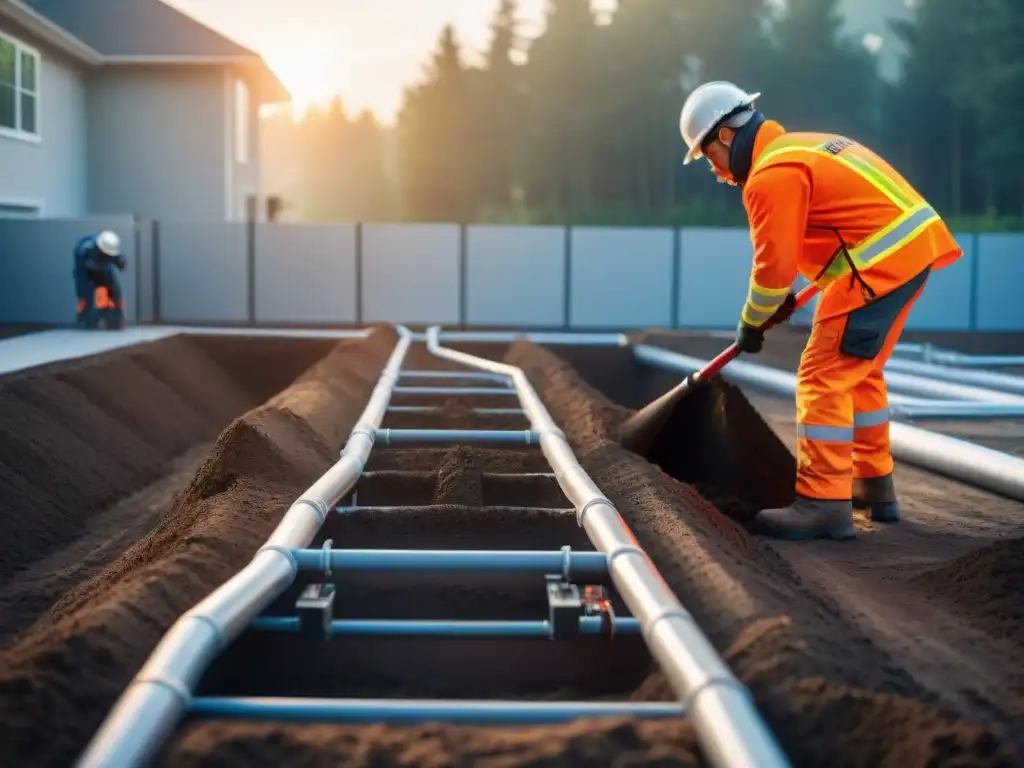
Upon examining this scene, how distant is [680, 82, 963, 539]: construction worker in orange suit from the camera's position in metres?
5.84

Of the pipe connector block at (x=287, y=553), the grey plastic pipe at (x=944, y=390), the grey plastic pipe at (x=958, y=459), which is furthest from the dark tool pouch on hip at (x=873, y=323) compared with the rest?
the grey plastic pipe at (x=944, y=390)

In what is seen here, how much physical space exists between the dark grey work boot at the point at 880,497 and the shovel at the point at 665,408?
0.92 meters

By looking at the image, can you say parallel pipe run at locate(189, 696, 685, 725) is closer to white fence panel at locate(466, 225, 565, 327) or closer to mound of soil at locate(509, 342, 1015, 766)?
mound of soil at locate(509, 342, 1015, 766)

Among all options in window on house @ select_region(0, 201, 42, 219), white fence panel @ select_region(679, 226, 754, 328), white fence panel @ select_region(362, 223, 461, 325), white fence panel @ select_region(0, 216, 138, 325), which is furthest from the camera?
white fence panel @ select_region(679, 226, 754, 328)

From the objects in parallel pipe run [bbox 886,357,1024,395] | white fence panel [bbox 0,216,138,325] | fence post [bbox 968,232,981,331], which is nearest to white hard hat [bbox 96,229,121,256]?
white fence panel [bbox 0,216,138,325]

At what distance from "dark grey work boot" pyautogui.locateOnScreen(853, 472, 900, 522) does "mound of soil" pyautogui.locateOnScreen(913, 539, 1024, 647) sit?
1258 millimetres

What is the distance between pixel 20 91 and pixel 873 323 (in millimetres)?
20920

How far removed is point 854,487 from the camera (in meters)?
6.82

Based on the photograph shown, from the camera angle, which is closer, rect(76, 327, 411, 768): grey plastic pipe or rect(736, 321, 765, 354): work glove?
rect(76, 327, 411, 768): grey plastic pipe

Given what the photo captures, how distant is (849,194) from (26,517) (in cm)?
527

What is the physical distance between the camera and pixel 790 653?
11.1 feet

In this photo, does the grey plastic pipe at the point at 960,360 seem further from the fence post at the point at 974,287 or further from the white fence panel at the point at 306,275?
the white fence panel at the point at 306,275

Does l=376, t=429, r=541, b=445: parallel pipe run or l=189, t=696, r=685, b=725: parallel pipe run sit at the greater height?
l=376, t=429, r=541, b=445: parallel pipe run

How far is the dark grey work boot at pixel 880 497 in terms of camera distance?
6609mm
